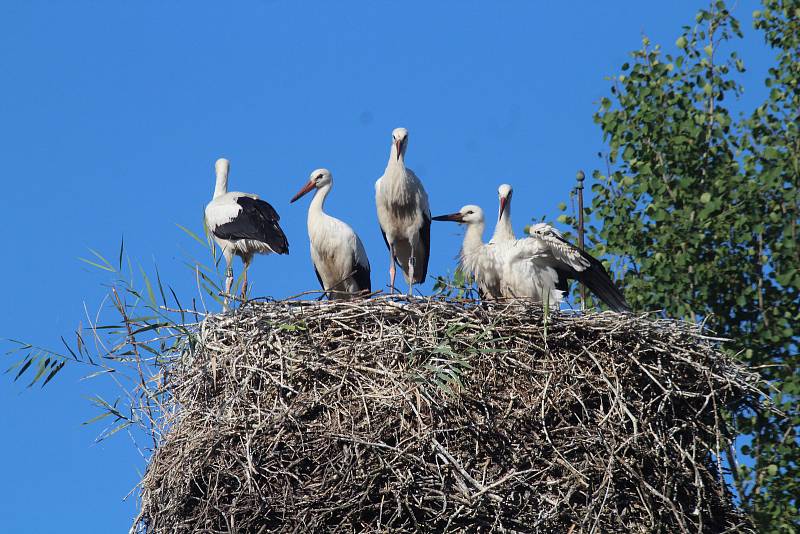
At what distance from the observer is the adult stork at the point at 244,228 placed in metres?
10.0

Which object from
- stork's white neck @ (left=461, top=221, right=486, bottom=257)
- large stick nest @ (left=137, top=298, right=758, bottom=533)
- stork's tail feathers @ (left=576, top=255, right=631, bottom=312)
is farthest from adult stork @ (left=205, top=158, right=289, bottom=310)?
large stick nest @ (left=137, top=298, right=758, bottom=533)

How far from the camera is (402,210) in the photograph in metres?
10.0

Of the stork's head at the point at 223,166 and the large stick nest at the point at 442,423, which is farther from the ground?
the stork's head at the point at 223,166

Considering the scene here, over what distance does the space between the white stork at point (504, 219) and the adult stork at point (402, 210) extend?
0.92 metres

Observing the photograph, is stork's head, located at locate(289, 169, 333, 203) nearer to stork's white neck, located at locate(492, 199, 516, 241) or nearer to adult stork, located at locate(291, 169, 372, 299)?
adult stork, located at locate(291, 169, 372, 299)

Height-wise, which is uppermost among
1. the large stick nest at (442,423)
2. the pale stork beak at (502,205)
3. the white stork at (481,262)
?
the pale stork beak at (502,205)

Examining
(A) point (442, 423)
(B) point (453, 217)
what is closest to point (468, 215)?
(B) point (453, 217)

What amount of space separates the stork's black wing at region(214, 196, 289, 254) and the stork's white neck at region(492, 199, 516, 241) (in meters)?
1.75

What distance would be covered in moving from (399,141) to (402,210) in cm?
52

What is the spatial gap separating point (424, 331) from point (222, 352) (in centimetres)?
109

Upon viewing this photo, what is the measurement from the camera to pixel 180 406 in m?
7.31

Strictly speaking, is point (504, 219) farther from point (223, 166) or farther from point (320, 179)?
point (223, 166)

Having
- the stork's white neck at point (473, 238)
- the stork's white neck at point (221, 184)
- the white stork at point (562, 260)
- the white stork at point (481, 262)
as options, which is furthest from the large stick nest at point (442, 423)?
the stork's white neck at point (221, 184)

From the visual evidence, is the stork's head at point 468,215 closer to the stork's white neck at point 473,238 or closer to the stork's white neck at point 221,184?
the stork's white neck at point 473,238
